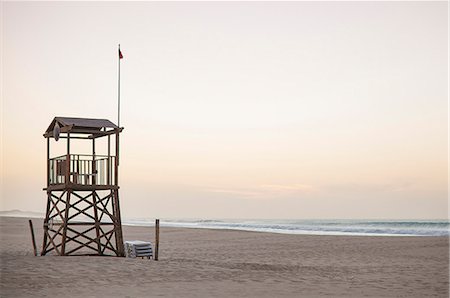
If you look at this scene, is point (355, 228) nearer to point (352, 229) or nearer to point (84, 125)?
point (352, 229)

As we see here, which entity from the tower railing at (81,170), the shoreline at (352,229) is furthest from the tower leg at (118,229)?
the shoreline at (352,229)

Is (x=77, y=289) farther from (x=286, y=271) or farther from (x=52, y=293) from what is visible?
(x=286, y=271)

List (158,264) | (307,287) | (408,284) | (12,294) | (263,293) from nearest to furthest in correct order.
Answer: (12,294)
(263,293)
(307,287)
(408,284)
(158,264)

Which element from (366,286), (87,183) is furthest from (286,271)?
(87,183)

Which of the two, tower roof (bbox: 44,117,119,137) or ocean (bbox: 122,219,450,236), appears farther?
ocean (bbox: 122,219,450,236)

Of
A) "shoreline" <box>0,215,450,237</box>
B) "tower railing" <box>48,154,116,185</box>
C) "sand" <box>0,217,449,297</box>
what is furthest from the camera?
"shoreline" <box>0,215,450,237</box>

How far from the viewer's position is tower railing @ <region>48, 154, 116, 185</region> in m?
21.6

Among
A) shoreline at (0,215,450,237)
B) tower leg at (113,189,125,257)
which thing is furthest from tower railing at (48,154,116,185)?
shoreline at (0,215,450,237)

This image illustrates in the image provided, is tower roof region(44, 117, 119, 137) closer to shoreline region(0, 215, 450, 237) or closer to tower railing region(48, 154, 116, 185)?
tower railing region(48, 154, 116, 185)

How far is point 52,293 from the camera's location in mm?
14180

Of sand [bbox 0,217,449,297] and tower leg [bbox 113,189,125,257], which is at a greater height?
tower leg [bbox 113,189,125,257]

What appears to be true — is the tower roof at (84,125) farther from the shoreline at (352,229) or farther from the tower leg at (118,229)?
the shoreline at (352,229)

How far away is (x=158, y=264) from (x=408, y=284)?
793cm

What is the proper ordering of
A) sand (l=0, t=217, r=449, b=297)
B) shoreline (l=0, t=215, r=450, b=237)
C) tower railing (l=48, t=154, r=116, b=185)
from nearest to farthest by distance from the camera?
sand (l=0, t=217, r=449, b=297)
tower railing (l=48, t=154, r=116, b=185)
shoreline (l=0, t=215, r=450, b=237)
